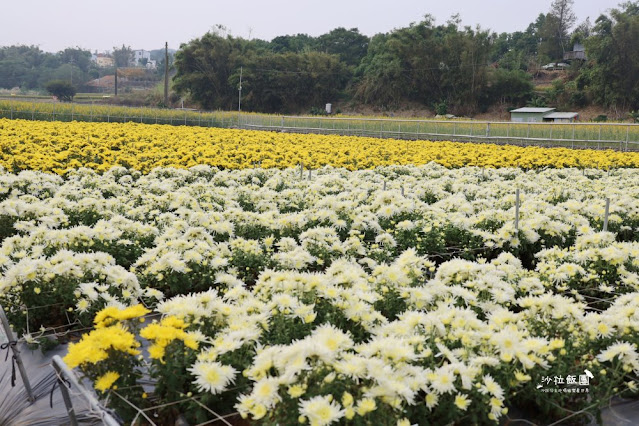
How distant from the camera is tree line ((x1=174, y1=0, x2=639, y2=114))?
4591 cm

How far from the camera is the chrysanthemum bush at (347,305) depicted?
2.56 meters

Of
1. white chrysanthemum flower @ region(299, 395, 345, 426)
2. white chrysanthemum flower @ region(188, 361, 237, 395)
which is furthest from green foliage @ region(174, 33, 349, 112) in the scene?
white chrysanthemum flower @ region(299, 395, 345, 426)

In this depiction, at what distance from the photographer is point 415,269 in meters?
4.19

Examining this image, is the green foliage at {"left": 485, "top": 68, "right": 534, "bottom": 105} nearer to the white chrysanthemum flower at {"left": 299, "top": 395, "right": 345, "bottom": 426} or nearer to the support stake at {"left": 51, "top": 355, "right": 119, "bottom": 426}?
the support stake at {"left": 51, "top": 355, "right": 119, "bottom": 426}

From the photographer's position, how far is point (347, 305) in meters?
3.37

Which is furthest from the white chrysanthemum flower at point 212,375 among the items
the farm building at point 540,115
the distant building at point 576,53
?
the distant building at point 576,53

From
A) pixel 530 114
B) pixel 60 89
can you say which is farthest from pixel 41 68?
pixel 530 114

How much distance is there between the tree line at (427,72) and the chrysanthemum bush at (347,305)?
147ft

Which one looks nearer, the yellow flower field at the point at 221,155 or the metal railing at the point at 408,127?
the yellow flower field at the point at 221,155

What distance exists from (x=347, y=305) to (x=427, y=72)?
5371 cm

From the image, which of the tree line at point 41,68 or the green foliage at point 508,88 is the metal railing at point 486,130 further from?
the tree line at point 41,68

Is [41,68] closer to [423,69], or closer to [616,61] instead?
[423,69]

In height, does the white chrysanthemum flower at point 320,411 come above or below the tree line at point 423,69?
below

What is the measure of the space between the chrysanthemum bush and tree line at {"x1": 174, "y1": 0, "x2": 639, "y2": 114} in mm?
44681
